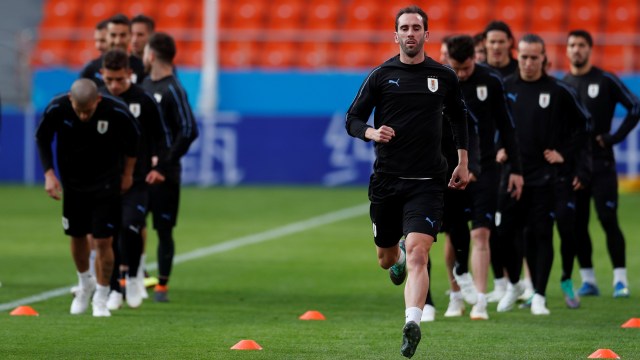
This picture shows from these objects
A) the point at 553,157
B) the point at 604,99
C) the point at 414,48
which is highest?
the point at 414,48

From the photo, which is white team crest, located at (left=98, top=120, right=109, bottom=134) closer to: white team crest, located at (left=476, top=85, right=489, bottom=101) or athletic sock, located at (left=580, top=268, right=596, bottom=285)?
white team crest, located at (left=476, top=85, right=489, bottom=101)

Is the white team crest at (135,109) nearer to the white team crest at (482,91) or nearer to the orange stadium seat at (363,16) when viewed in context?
the white team crest at (482,91)

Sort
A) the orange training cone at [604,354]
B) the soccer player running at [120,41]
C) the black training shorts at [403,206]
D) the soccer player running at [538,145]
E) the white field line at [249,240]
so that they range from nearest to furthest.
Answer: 1. the orange training cone at [604,354]
2. the black training shorts at [403,206]
3. the soccer player running at [538,145]
4. the white field line at [249,240]
5. the soccer player running at [120,41]

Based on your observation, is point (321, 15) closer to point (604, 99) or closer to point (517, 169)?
point (604, 99)

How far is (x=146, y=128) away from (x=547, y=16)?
20122 millimetres

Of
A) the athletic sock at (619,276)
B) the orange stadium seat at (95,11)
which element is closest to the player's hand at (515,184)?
the athletic sock at (619,276)

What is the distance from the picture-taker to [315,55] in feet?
95.5

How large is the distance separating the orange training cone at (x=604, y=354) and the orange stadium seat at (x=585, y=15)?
74.1 feet

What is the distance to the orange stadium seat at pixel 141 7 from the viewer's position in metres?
32.2

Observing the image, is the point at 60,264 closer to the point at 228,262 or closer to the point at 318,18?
the point at 228,262

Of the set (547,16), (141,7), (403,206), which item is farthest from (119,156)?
(141,7)

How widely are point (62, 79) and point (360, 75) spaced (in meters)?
5.90

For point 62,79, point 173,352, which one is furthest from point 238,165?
point 173,352

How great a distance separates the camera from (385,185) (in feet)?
29.3
